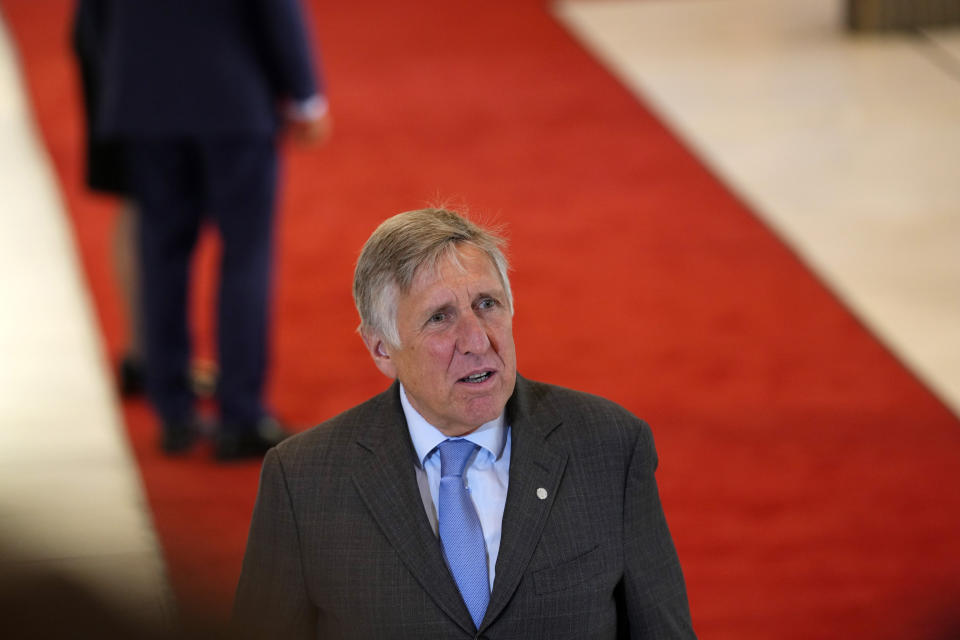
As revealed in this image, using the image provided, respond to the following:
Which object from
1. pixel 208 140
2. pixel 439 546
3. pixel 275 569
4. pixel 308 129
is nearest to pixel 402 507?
pixel 439 546

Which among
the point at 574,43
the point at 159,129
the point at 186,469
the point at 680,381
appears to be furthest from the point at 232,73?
the point at 574,43

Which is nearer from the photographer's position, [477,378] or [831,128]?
[477,378]

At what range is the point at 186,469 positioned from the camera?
4312mm

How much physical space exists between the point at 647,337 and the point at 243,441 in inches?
60.2

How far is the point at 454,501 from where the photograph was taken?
199 centimetres

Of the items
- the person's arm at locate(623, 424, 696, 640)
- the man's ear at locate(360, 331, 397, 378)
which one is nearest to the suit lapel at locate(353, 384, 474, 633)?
the man's ear at locate(360, 331, 397, 378)

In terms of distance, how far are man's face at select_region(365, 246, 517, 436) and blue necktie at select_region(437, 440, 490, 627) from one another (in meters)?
0.09

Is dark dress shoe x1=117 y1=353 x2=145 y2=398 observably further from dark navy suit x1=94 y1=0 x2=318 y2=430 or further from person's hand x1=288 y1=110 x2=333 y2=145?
person's hand x1=288 y1=110 x2=333 y2=145

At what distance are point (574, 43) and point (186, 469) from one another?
546 centimetres

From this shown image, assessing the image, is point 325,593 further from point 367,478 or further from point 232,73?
point 232,73

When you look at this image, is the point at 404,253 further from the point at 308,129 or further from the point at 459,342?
the point at 308,129

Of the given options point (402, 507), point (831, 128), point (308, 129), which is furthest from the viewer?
point (831, 128)

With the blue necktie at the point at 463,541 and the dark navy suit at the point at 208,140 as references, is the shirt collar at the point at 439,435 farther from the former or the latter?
the dark navy suit at the point at 208,140

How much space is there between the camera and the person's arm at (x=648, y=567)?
197cm
